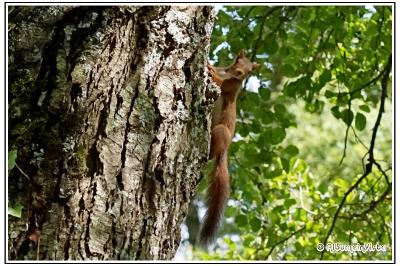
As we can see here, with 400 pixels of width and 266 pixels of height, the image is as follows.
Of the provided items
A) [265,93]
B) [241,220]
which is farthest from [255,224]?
[265,93]

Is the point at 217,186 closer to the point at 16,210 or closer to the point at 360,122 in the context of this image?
the point at 360,122

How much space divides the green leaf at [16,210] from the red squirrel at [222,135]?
136cm

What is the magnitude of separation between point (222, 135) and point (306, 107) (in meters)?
1.04

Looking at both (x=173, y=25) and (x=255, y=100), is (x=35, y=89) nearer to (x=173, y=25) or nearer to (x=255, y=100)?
(x=173, y=25)

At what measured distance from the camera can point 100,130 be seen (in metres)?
1.56

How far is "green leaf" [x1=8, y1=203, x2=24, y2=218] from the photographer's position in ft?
4.79

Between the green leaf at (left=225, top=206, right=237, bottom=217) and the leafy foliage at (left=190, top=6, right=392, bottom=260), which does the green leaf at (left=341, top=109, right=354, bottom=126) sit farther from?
the green leaf at (left=225, top=206, right=237, bottom=217)

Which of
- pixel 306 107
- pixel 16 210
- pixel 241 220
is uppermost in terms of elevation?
pixel 306 107

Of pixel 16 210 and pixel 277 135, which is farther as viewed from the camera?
pixel 277 135

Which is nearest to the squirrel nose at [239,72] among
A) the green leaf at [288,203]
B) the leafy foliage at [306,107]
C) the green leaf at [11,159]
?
the leafy foliage at [306,107]

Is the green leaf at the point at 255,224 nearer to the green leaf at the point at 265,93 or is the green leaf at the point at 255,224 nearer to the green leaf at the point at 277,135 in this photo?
the green leaf at the point at 277,135

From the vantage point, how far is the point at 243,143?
3861 mm

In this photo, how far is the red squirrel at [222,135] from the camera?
279cm

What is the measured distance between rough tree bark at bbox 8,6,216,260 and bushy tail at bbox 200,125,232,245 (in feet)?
3.52
